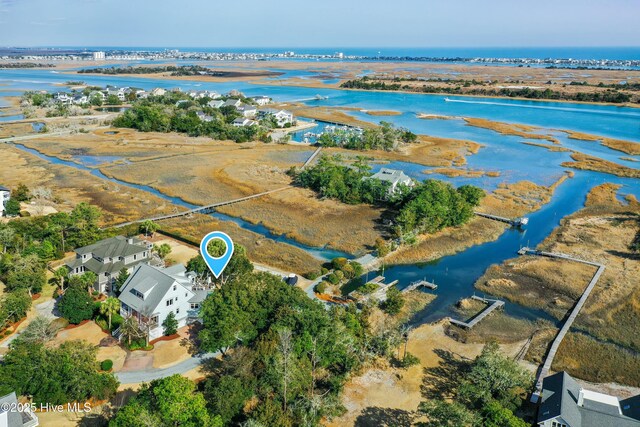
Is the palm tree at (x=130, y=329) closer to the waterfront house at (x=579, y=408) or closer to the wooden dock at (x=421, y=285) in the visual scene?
the wooden dock at (x=421, y=285)

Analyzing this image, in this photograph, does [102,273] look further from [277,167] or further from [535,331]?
[277,167]

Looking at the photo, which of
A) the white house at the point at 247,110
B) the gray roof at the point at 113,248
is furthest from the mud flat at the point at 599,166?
the gray roof at the point at 113,248

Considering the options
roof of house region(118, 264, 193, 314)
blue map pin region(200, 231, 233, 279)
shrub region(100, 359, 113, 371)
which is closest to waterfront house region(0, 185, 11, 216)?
roof of house region(118, 264, 193, 314)

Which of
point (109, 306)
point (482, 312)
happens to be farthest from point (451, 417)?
point (109, 306)

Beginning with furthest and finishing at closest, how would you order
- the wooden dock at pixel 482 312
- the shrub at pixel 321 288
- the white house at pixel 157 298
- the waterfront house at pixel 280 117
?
the waterfront house at pixel 280 117
the shrub at pixel 321 288
the wooden dock at pixel 482 312
the white house at pixel 157 298

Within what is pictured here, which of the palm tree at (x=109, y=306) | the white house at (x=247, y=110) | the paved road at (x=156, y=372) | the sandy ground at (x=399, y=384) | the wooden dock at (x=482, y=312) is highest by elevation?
the white house at (x=247, y=110)

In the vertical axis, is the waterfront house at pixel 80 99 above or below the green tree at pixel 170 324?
above

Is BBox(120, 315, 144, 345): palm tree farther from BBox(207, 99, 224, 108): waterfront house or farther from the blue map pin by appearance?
BBox(207, 99, 224, 108): waterfront house
